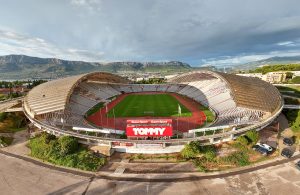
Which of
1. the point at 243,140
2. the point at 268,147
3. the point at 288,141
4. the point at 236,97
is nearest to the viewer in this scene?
the point at 268,147

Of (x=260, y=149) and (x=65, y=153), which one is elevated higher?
(x=260, y=149)

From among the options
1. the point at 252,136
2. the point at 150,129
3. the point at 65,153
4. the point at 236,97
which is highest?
the point at 236,97

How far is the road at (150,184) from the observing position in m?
23.2

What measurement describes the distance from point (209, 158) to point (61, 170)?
1889cm

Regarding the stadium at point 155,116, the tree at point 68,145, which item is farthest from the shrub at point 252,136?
the tree at point 68,145

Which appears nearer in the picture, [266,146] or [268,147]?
[268,147]

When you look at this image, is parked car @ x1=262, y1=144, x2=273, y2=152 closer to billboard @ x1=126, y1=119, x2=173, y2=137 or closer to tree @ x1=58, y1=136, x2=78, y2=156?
billboard @ x1=126, y1=119, x2=173, y2=137

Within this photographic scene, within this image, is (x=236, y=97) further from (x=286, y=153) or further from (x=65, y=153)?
(x=65, y=153)

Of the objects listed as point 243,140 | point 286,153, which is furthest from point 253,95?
point 286,153

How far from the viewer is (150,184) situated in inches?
959

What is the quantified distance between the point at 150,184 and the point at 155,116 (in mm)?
26545

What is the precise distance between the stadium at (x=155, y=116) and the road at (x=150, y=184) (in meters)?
6.41

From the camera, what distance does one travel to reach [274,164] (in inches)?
1100

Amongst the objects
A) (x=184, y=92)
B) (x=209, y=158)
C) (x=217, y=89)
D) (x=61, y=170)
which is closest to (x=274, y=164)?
(x=209, y=158)
